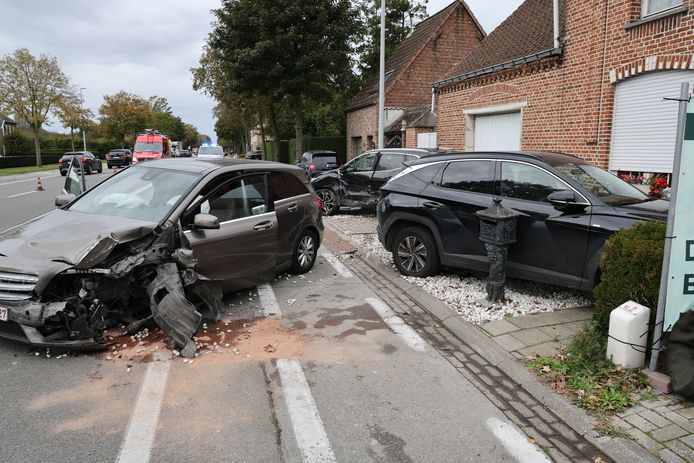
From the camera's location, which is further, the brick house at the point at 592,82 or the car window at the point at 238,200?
the brick house at the point at 592,82

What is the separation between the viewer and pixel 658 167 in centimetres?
927

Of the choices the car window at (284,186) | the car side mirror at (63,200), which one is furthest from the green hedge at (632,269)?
the car side mirror at (63,200)

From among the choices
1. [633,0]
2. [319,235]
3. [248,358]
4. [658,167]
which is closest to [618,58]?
A: [633,0]

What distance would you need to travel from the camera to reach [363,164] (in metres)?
12.6

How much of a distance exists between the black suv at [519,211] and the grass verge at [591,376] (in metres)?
1.10

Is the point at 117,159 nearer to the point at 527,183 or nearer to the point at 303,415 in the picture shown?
the point at 527,183

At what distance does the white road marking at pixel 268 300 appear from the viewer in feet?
18.8

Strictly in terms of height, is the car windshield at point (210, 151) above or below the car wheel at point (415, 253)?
above

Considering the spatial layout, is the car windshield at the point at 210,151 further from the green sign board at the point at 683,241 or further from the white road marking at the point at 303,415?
the green sign board at the point at 683,241

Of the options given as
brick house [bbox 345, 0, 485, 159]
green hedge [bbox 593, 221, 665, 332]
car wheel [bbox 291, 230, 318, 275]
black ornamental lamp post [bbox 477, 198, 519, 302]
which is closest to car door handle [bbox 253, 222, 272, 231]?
car wheel [bbox 291, 230, 318, 275]

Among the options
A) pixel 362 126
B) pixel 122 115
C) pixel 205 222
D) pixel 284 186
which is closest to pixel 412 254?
pixel 284 186

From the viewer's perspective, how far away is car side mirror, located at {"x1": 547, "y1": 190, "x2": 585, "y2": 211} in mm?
5305

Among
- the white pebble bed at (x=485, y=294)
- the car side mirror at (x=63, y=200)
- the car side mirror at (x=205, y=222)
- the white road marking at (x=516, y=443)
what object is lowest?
the white road marking at (x=516, y=443)

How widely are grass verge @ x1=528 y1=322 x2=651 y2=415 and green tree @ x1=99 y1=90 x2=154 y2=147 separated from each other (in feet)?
238
